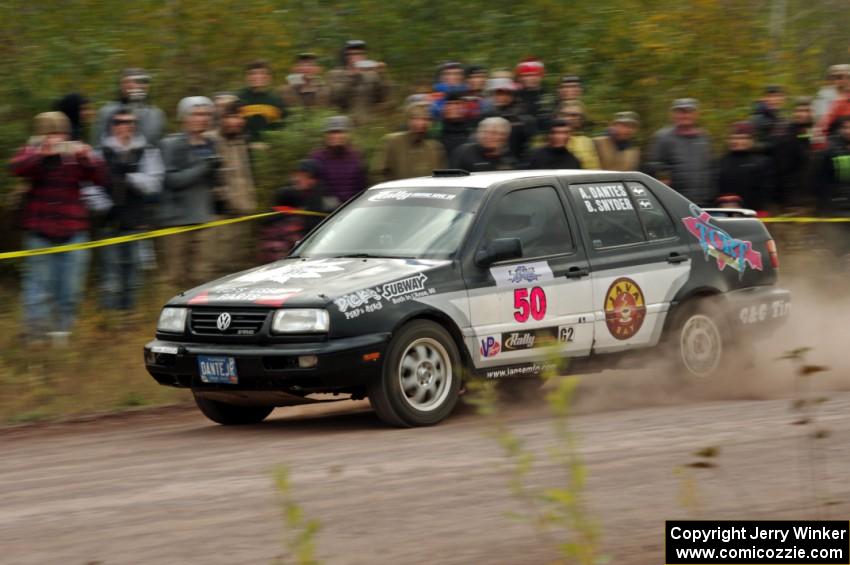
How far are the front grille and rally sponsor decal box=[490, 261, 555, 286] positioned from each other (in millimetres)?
1695

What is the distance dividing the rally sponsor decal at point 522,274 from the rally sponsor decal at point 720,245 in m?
1.71

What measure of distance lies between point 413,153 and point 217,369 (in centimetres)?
468

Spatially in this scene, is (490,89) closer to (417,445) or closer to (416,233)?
(416,233)

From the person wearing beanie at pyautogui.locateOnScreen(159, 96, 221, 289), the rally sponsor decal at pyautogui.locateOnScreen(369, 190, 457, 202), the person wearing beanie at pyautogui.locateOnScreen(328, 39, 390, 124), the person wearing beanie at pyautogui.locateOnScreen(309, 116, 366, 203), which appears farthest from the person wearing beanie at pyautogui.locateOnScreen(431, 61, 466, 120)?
the rally sponsor decal at pyautogui.locateOnScreen(369, 190, 457, 202)

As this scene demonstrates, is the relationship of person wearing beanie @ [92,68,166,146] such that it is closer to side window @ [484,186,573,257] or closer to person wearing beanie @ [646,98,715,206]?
side window @ [484,186,573,257]

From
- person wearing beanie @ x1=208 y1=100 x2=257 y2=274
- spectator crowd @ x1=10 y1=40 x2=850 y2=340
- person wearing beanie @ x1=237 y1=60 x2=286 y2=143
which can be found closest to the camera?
spectator crowd @ x1=10 y1=40 x2=850 y2=340

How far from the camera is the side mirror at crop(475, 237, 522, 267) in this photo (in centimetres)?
975

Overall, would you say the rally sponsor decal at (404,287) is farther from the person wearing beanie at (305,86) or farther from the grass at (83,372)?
the person wearing beanie at (305,86)

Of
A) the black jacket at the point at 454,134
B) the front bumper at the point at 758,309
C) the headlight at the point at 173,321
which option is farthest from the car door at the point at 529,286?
the black jacket at the point at 454,134

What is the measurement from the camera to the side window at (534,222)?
399 inches

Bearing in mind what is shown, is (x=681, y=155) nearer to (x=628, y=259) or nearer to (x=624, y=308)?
(x=628, y=259)

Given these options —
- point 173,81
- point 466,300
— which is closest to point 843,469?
point 466,300

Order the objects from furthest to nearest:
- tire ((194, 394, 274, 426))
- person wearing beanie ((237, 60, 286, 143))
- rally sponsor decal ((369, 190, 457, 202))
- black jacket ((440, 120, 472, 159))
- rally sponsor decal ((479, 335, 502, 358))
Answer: person wearing beanie ((237, 60, 286, 143)) < black jacket ((440, 120, 472, 159)) < rally sponsor decal ((369, 190, 457, 202)) < tire ((194, 394, 274, 426)) < rally sponsor decal ((479, 335, 502, 358))

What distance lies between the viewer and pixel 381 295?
9.17 m
